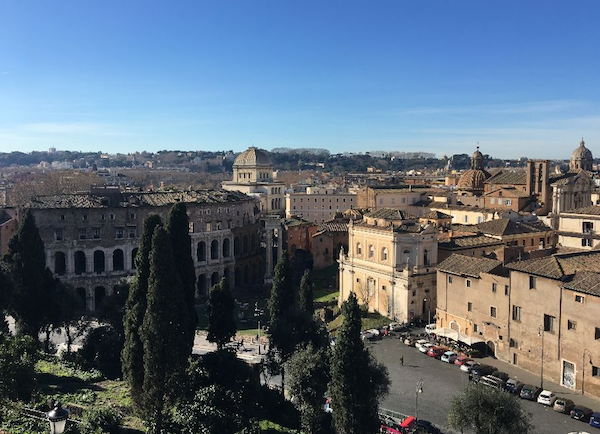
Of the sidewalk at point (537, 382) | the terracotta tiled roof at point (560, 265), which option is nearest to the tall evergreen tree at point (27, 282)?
the sidewalk at point (537, 382)

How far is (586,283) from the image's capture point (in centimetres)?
3077

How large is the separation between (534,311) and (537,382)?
4007 millimetres

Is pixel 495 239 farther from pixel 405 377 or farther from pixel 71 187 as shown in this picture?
pixel 71 187

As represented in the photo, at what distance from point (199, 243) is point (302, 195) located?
34672mm

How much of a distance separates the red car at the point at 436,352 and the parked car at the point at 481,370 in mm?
3243

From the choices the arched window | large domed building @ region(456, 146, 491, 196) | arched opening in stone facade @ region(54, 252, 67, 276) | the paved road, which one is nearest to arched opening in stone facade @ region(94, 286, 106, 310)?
arched opening in stone facade @ region(54, 252, 67, 276)

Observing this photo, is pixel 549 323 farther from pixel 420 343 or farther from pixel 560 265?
pixel 420 343

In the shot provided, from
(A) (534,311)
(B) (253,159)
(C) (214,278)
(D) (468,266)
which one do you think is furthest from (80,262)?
(A) (534,311)

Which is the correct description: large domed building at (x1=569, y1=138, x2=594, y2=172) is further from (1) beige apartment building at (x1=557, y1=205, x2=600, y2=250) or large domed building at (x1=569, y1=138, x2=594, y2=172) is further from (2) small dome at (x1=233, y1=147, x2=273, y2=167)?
(1) beige apartment building at (x1=557, y1=205, x2=600, y2=250)

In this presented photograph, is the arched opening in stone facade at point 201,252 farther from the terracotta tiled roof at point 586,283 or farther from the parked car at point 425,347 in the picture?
the terracotta tiled roof at point 586,283

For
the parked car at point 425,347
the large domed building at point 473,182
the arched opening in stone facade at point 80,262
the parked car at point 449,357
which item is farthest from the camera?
the large domed building at point 473,182

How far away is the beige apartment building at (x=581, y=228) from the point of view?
44875 millimetres

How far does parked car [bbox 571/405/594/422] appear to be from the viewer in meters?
27.8

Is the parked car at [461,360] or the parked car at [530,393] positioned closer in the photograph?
the parked car at [530,393]
